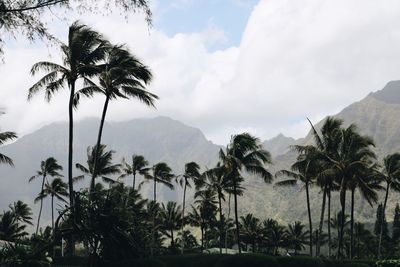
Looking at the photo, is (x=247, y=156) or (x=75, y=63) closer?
(x=75, y=63)

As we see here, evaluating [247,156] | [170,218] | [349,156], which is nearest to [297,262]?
[349,156]

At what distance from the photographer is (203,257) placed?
32.3m

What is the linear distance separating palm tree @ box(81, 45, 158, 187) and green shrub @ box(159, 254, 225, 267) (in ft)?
31.2

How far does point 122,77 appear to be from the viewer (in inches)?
1341

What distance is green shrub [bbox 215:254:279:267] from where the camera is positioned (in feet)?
90.0

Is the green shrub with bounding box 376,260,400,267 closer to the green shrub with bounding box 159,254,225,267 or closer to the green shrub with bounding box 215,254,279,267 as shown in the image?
the green shrub with bounding box 215,254,279,267

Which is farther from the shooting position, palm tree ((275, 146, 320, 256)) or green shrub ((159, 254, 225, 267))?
palm tree ((275, 146, 320, 256))

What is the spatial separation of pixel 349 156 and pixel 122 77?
18716mm

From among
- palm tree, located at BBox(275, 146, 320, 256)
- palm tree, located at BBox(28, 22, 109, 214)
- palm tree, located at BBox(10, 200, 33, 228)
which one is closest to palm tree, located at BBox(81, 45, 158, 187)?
palm tree, located at BBox(28, 22, 109, 214)

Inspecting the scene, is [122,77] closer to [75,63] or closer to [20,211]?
[75,63]

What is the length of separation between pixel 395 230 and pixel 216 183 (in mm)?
42639

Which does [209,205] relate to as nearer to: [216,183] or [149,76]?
[216,183]

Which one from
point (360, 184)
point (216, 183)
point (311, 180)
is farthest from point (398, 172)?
point (216, 183)

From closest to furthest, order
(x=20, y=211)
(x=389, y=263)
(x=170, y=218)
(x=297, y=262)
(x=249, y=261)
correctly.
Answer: (x=249, y=261) < (x=297, y=262) < (x=389, y=263) < (x=20, y=211) < (x=170, y=218)
